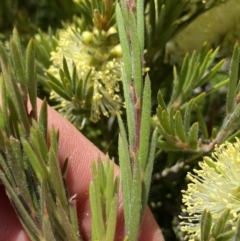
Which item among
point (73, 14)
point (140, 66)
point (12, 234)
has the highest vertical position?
point (73, 14)

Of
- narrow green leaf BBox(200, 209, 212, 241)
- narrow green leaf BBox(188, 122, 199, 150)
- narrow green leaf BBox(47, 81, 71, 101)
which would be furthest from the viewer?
narrow green leaf BBox(47, 81, 71, 101)

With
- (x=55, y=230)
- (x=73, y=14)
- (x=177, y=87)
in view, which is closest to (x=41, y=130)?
(x=55, y=230)

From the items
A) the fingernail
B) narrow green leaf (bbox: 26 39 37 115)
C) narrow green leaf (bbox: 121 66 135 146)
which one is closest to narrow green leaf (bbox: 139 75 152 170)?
narrow green leaf (bbox: 121 66 135 146)

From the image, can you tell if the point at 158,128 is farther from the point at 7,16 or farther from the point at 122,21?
the point at 7,16

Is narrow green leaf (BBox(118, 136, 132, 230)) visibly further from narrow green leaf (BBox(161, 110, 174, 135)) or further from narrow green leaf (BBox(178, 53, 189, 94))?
narrow green leaf (BBox(178, 53, 189, 94))

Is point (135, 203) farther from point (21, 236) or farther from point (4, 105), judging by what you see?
point (21, 236)

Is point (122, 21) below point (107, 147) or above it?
above
